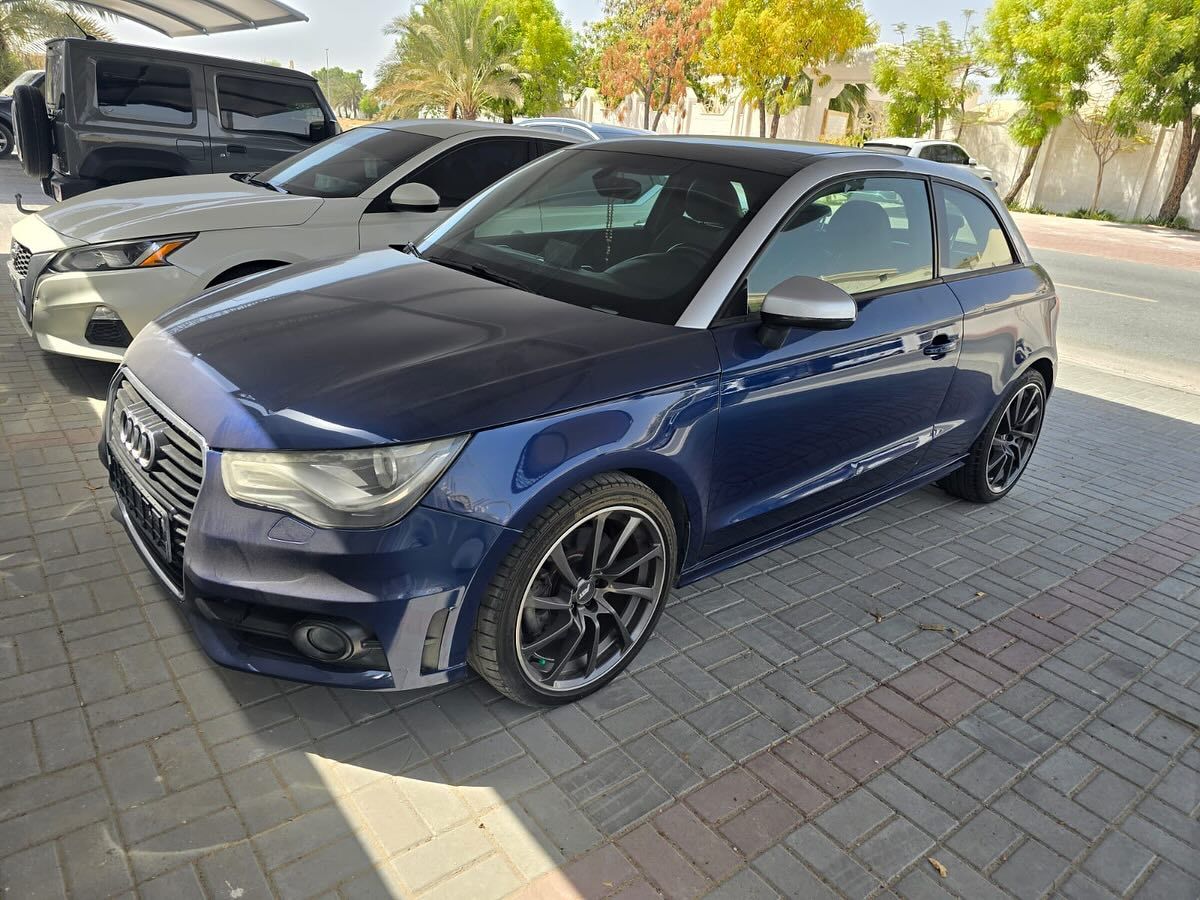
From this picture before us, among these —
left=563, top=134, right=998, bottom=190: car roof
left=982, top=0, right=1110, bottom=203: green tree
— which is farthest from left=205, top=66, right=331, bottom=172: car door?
left=982, top=0, right=1110, bottom=203: green tree

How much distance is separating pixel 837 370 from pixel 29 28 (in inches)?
1211

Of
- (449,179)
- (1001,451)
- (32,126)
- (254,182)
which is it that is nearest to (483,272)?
(449,179)

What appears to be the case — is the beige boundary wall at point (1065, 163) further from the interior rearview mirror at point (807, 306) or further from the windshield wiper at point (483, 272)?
the windshield wiper at point (483, 272)

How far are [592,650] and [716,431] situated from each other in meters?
0.83

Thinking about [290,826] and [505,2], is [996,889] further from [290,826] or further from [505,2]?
[505,2]

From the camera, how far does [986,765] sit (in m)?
2.84

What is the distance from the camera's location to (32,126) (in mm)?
8086

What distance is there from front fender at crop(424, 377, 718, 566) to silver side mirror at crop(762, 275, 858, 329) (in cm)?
32

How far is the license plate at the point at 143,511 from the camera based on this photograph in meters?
2.60

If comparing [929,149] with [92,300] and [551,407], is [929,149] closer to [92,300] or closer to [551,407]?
[92,300]

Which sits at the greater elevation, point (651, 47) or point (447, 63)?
point (651, 47)

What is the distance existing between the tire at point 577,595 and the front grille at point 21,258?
4.10 metres

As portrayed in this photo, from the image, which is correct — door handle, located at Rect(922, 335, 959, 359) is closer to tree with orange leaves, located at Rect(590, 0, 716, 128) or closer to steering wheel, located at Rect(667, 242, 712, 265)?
steering wheel, located at Rect(667, 242, 712, 265)

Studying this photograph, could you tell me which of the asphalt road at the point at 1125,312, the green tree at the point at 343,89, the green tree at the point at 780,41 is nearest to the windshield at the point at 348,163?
the asphalt road at the point at 1125,312
